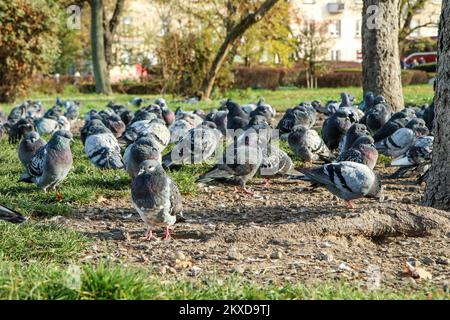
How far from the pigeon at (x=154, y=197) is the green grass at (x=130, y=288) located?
141cm

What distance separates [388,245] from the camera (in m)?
5.12

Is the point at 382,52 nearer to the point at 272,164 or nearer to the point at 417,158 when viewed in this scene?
the point at 417,158

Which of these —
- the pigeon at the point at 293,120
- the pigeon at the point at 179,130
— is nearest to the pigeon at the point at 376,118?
the pigeon at the point at 293,120

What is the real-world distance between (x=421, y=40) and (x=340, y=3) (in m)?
6.45

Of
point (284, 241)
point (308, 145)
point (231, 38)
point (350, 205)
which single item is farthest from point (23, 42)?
point (284, 241)

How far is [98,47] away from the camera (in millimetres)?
29984

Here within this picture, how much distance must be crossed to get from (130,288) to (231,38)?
1739 cm

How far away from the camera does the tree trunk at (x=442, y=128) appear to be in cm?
551

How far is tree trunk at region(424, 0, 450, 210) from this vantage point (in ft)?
18.1

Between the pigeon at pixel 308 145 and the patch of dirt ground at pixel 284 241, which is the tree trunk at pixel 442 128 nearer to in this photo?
the patch of dirt ground at pixel 284 241

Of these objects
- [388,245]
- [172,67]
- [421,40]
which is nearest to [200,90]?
[172,67]

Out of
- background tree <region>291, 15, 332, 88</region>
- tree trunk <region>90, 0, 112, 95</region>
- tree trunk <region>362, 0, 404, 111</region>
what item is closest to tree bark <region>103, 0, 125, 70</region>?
tree trunk <region>90, 0, 112, 95</region>

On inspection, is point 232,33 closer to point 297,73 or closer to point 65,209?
point 65,209

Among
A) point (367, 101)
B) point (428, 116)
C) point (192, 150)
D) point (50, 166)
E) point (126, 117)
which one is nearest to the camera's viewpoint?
point (50, 166)
